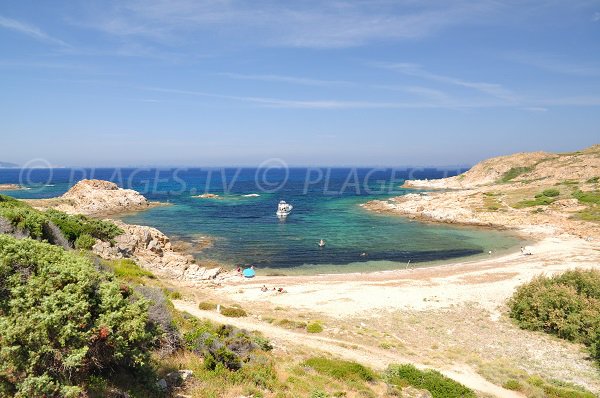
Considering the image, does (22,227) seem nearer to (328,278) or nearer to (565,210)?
(328,278)

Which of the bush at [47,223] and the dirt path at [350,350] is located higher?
the bush at [47,223]

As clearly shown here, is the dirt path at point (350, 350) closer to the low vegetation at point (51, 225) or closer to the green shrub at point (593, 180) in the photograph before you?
the low vegetation at point (51, 225)

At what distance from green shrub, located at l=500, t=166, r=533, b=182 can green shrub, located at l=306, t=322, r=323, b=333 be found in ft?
438

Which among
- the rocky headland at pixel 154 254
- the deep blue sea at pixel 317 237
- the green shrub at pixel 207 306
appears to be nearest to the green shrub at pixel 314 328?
the green shrub at pixel 207 306

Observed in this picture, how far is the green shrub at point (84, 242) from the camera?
105 ft

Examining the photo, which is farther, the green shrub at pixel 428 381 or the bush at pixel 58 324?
the green shrub at pixel 428 381

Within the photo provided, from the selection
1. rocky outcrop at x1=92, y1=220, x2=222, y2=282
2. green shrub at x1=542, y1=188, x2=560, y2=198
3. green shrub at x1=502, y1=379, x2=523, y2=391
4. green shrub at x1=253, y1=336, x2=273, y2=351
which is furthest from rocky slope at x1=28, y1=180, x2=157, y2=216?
green shrub at x1=542, y1=188, x2=560, y2=198

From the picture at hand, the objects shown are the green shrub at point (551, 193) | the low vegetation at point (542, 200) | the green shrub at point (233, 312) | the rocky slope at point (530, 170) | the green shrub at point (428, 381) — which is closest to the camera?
the green shrub at point (428, 381)

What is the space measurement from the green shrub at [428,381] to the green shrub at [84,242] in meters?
26.6

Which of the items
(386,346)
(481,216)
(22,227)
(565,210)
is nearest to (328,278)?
(386,346)

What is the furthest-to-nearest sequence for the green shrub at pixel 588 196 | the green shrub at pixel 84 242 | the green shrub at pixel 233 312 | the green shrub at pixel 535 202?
the green shrub at pixel 535 202 → the green shrub at pixel 588 196 → the green shrub at pixel 84 242 → the green shrub at pixel 233 312

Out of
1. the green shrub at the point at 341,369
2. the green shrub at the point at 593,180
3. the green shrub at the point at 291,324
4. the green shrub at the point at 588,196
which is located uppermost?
the green shrub at the point at 593,180

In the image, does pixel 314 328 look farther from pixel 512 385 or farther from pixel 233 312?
pixel 512 385

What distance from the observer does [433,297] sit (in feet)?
103
